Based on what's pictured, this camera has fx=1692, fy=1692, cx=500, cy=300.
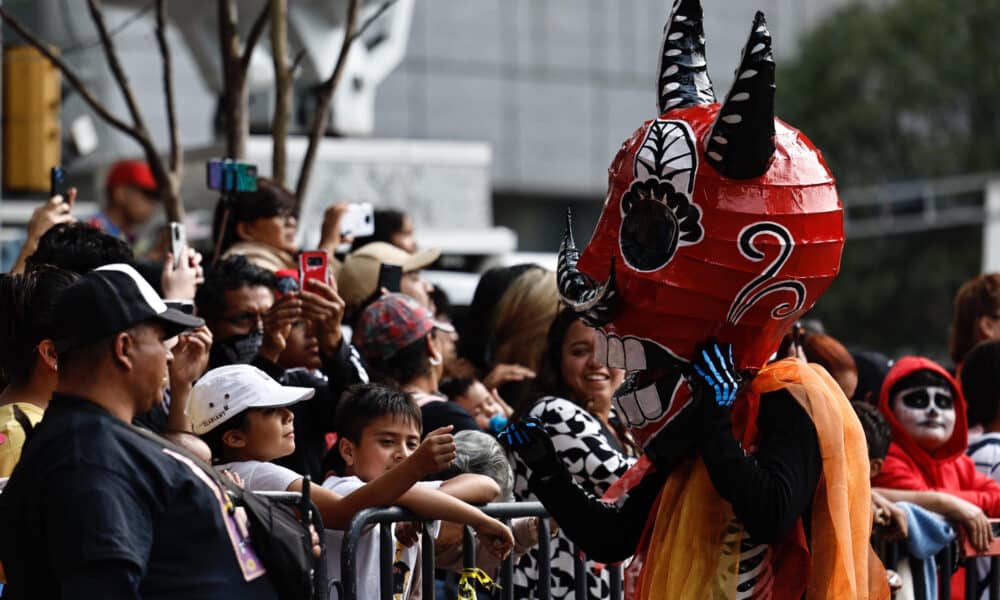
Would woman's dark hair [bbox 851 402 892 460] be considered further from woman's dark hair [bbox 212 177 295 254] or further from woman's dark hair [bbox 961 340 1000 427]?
woman's dark hair [bbox 212 177 295 254]

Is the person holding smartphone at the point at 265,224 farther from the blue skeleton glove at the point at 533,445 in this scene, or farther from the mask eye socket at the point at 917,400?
the blue skeleton glove at the point at 533,445

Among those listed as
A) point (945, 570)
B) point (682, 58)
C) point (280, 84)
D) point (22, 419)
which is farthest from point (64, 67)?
point (945, 570)

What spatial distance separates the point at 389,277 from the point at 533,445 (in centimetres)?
265

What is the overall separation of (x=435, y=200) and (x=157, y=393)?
Answer: 8884 millimetres

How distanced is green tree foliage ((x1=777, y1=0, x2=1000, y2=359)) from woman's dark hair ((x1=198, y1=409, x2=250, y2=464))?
2681 cm

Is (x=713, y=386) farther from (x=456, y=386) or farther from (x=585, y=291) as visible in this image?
(x=456, y=386)

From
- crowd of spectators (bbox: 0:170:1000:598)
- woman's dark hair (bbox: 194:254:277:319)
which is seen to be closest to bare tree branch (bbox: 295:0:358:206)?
crowd of spectators (bbox: 0:170:1000:598)

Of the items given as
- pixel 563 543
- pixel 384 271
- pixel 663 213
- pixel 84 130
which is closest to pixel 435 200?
pixel 84 130

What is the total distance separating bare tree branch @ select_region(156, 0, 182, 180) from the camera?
26.2 ft

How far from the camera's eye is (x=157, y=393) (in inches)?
155

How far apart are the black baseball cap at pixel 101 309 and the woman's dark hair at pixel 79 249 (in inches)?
71.9

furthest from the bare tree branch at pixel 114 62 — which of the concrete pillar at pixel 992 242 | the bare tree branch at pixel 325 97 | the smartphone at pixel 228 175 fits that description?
the concrete pillar at pixel 992 242

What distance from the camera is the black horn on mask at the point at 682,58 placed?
15.0 feet

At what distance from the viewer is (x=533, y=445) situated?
4.50m
